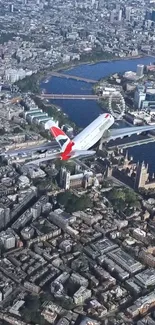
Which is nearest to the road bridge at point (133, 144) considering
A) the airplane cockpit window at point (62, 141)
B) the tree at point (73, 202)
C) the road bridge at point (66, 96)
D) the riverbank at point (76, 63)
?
the airplane cockpit window at point (62, 141)

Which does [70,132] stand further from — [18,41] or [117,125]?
[18,41]

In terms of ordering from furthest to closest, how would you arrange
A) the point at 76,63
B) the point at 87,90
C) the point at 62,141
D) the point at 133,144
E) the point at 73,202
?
the point at 76,63, the point at 87,90, the point at 133,144, the point at 62,141, the point at 73,202

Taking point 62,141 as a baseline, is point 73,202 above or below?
below

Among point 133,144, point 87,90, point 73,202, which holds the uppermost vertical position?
point 73,202

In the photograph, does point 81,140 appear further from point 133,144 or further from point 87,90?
point 87,90

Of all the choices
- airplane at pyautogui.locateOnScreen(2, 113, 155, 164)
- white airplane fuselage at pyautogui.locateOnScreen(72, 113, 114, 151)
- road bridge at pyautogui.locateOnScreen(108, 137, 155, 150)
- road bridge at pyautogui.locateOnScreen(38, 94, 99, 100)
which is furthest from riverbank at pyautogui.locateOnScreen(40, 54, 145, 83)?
airplane at pyautogui.locateOnScreen(2, 113, 155, 164)

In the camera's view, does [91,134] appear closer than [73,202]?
No

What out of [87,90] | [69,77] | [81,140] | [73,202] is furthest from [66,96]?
[73,202]
